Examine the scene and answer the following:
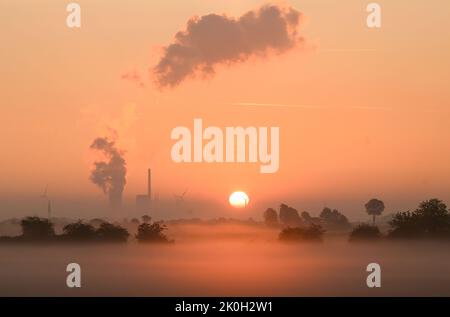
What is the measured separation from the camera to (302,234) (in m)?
97.5

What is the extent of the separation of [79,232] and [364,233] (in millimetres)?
39259

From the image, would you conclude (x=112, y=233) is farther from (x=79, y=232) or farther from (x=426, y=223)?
(x=426, y=223)

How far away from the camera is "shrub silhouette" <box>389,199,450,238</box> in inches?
3713

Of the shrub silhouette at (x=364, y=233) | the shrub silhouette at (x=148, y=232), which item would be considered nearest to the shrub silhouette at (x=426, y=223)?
the shrub silhouette at (x=364, y=233)

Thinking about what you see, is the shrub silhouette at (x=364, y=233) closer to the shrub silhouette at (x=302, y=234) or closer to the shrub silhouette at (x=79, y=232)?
the shrub silhouette at (x=302, y=234)

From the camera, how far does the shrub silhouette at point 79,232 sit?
95062 millimetres

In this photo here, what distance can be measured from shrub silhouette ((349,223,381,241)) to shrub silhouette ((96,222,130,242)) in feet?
101

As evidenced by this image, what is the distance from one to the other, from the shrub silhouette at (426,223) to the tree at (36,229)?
4794cm

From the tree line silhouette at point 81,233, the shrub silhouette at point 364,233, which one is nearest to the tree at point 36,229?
the tree line silhouette at point 81,233

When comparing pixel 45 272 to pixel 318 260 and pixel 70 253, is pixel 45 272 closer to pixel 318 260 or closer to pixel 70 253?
pixel 70 253

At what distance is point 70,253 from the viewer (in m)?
84.0

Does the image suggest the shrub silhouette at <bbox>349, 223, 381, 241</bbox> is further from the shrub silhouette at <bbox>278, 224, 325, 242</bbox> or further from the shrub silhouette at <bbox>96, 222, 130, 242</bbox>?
the shrub silhouette at <bbox>96, 222, 130, 242</bbox>
